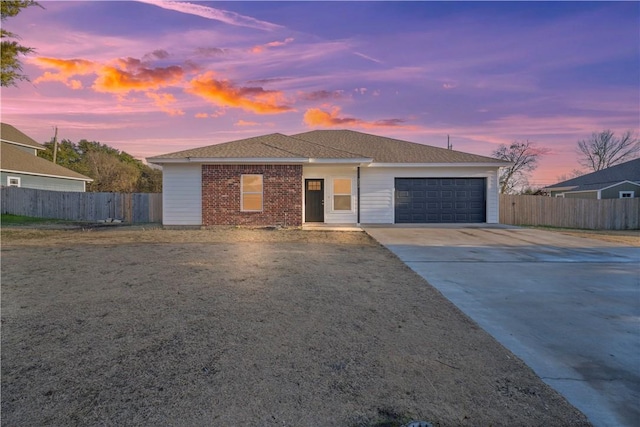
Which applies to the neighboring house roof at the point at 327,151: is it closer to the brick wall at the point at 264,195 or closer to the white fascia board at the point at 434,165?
the white fascia board at the point at 434,165

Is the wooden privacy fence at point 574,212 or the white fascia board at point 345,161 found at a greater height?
the white fascia board at point 345,161

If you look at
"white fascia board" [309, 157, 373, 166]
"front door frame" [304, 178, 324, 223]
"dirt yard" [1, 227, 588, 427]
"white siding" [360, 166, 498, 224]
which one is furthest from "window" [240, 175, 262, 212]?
"dirt yard" [1, 227, 588, 427]

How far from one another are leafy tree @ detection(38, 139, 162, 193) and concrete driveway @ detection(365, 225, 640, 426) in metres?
34.5

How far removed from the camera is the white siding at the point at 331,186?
1666 cm

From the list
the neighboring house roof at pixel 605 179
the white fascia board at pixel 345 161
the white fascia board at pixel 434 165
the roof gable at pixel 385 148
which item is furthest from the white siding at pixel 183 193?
the neighboring house roof at pixel 605 179

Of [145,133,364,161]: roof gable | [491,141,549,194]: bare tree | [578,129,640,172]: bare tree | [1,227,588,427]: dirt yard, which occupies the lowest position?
[1,227,588,427]: dirt yard

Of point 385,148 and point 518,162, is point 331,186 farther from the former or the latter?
point 518,162

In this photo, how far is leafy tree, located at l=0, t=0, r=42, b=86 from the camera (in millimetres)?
12055

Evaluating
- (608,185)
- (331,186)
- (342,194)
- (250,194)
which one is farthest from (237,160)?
(608,185)

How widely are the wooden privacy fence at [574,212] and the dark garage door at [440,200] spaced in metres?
4.78

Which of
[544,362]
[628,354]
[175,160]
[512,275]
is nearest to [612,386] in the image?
[544,362]

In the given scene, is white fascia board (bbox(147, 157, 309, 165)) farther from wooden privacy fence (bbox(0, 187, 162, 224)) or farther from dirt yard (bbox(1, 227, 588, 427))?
dirt yard (bbox(1, 227, 588, 427))

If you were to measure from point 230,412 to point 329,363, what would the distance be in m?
1.05

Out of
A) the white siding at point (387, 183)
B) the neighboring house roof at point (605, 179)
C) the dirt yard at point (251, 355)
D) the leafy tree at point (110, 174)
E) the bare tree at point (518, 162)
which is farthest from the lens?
the leafy tree at point (110, 174)
